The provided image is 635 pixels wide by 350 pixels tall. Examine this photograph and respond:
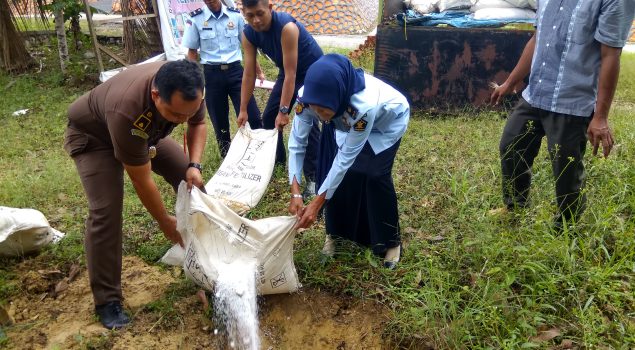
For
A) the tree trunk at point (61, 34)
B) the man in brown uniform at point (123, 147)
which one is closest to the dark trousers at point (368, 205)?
the man in brown uniform at point (123, 147)

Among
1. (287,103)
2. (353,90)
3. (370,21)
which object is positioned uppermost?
(353,90)

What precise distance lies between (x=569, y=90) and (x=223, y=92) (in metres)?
2.70

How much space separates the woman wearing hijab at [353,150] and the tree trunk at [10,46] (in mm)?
6685

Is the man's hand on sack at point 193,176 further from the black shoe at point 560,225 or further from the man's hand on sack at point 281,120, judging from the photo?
the black shoe at point 560,225

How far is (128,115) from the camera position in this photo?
2127 millimetres

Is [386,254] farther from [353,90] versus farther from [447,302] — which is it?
[353,90]

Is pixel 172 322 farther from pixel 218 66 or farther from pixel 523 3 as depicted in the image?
pixel 523 3

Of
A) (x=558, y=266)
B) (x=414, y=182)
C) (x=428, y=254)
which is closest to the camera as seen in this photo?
(x=558, y=266)

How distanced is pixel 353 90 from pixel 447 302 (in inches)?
43.9

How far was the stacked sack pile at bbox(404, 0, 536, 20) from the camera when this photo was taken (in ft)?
18.7

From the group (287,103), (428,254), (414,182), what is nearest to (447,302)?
(428,254)

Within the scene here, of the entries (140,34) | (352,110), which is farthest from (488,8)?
(140,34)

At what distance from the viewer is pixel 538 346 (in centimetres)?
217

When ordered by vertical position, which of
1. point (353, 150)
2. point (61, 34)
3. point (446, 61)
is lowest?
point (446, 61)
